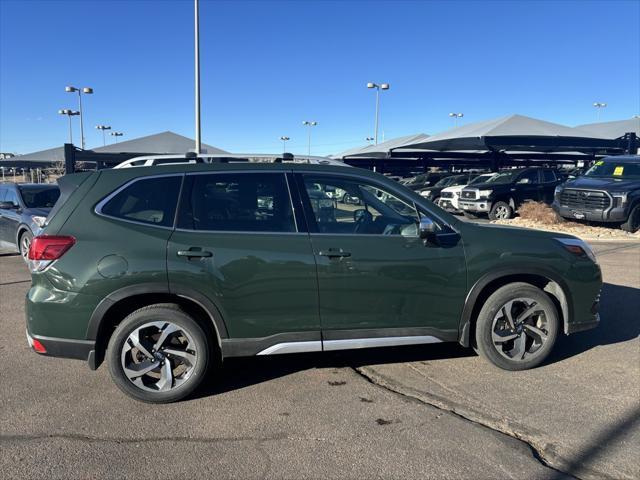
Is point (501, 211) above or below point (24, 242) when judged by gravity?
above

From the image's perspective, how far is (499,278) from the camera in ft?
13.4

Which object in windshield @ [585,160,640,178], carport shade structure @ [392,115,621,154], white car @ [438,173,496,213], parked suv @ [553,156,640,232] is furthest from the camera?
carport shade structure @ [392,115,621,154]

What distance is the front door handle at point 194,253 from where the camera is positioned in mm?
3516

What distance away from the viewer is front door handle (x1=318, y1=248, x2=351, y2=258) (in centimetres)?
370

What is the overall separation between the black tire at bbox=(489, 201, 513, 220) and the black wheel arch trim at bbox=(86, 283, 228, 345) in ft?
46.9

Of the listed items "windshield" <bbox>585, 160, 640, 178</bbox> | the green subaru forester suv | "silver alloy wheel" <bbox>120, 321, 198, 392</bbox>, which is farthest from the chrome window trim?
"windshield" <bbox>585, 160, 640, 178</bbox>

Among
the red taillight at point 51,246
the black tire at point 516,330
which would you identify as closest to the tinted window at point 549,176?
the black tire at point 516,330

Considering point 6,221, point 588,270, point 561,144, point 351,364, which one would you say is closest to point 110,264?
point 351,364

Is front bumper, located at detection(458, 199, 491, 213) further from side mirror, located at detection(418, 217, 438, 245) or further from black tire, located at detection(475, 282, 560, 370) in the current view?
side mirror, located at detection(418, 217, 438, 245)

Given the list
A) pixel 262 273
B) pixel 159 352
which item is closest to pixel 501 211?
pixel 262 273

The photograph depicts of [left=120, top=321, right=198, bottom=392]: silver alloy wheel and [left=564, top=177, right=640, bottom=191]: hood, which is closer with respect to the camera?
[left=120, top=321, right=198, bottom=392]: silver alloy wheel

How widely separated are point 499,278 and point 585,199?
10690 mm

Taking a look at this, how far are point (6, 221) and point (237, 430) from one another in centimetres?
868

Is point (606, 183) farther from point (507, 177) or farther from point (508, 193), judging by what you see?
point (507, 177)
